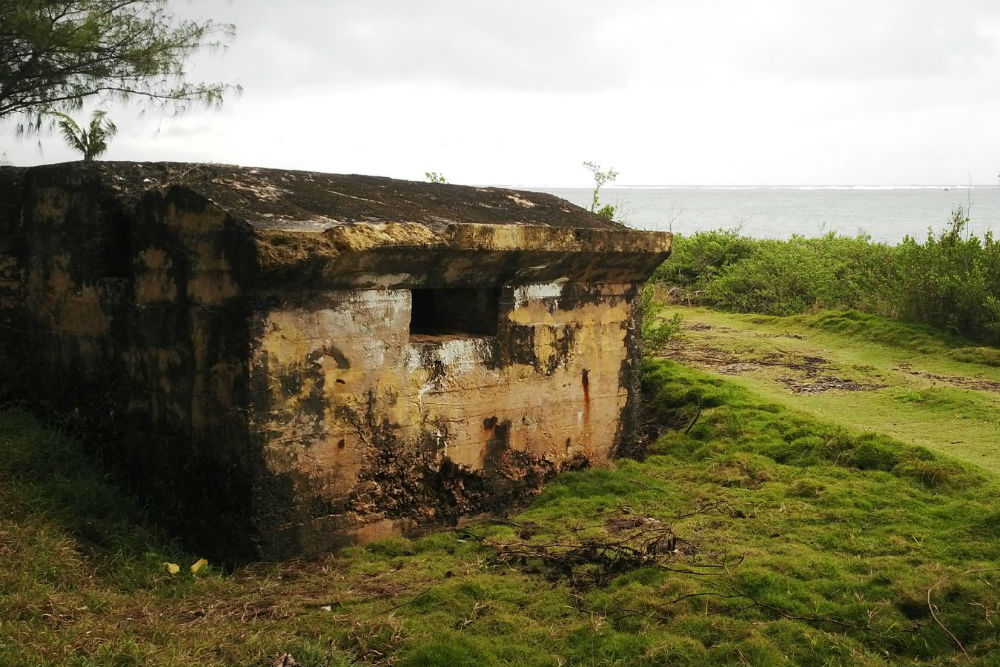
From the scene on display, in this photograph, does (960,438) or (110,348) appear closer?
(110,348)

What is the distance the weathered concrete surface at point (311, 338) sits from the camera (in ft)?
14.1

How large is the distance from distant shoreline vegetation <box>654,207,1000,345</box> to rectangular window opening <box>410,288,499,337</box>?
6.62 m

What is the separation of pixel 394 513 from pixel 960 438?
4.10 metres

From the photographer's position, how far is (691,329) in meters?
11.3

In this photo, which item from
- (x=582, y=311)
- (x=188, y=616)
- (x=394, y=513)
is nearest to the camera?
(x=188, y=616)

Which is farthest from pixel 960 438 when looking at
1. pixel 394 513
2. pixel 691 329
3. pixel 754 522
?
pixel 691 329

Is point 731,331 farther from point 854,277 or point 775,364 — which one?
point 854,277

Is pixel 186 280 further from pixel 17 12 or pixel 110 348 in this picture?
pixel 17 12

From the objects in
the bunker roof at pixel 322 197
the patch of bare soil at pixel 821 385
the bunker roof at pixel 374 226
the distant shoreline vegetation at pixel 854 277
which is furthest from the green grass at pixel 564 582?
the distant shoreline vegetation at pixel 854 277

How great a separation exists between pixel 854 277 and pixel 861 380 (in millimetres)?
4916

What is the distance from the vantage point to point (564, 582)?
14.0ft

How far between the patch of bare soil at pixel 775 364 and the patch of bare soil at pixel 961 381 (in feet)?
2.26

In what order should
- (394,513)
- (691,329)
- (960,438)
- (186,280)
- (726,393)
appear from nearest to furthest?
1. (186,280)
2. (394,513)
3. (960,438)
4. (726,393)
5. (691,329)

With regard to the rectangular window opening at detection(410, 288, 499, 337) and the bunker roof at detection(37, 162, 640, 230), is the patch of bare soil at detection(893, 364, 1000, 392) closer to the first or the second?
the bunker roof at detection(37, 162, 640, 230)
